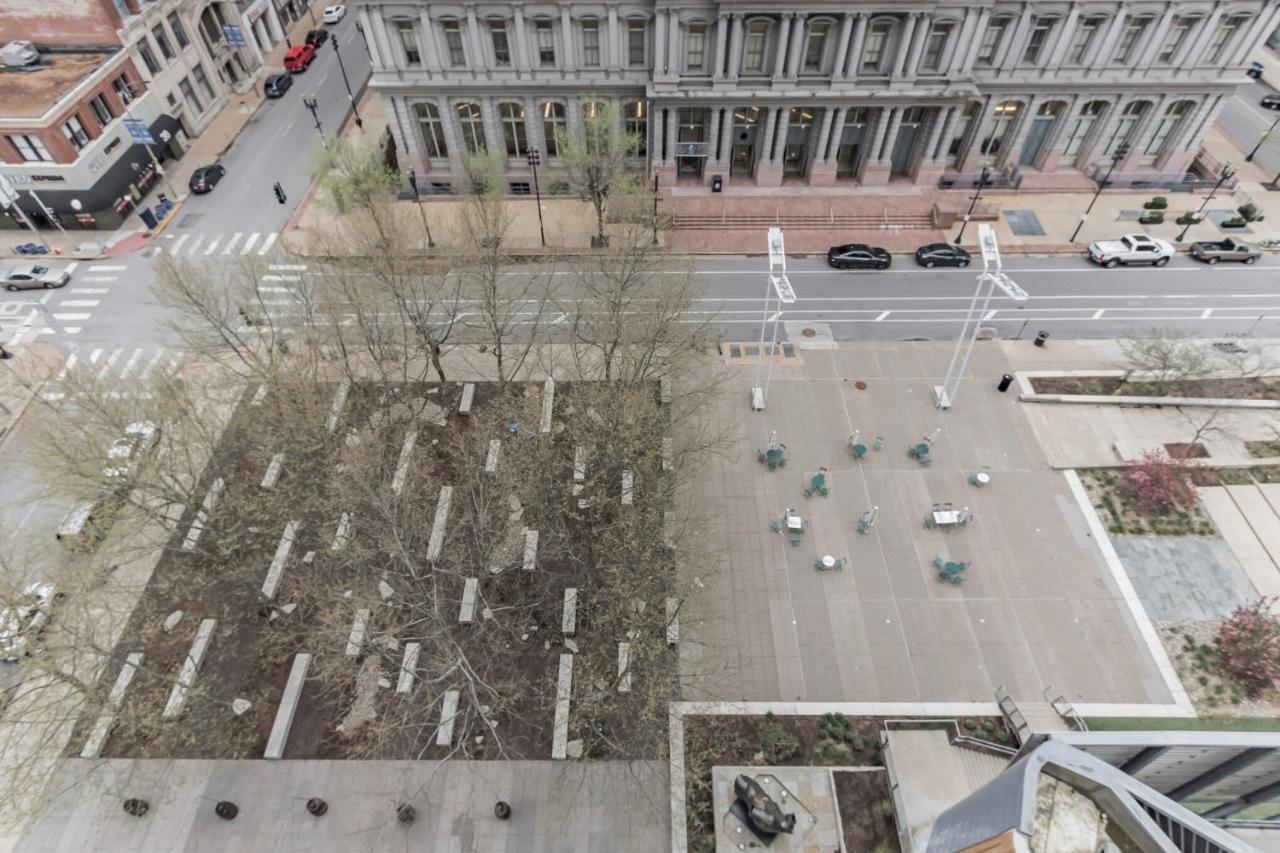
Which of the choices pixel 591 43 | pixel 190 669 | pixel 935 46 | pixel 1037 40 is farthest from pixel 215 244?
pixel 1037 40

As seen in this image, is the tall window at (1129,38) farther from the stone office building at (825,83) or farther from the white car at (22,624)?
the white car at (22,624)

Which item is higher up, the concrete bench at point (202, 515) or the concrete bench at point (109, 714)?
the concrete bench at point (202, 515)

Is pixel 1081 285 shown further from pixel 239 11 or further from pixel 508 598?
pixel 239 11

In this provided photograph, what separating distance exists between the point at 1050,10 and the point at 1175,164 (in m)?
20.0

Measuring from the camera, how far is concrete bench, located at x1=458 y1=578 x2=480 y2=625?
34.9 m

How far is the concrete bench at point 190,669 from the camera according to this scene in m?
32.5

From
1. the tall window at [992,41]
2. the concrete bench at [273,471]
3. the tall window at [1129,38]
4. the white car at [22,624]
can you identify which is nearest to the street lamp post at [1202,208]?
the tall window at [1129,38]

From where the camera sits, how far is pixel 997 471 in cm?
4209

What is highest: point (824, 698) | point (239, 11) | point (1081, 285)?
point (239, 11)

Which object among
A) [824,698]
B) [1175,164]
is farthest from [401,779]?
[1175,164]

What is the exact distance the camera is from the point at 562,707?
106 feet

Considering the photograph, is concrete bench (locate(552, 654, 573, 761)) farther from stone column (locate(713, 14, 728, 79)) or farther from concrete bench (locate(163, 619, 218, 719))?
stone column (locate(713, 14, 728, 79))

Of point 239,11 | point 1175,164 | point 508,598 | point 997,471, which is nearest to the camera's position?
point 508,598

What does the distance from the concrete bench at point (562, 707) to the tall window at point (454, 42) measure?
46.8m
